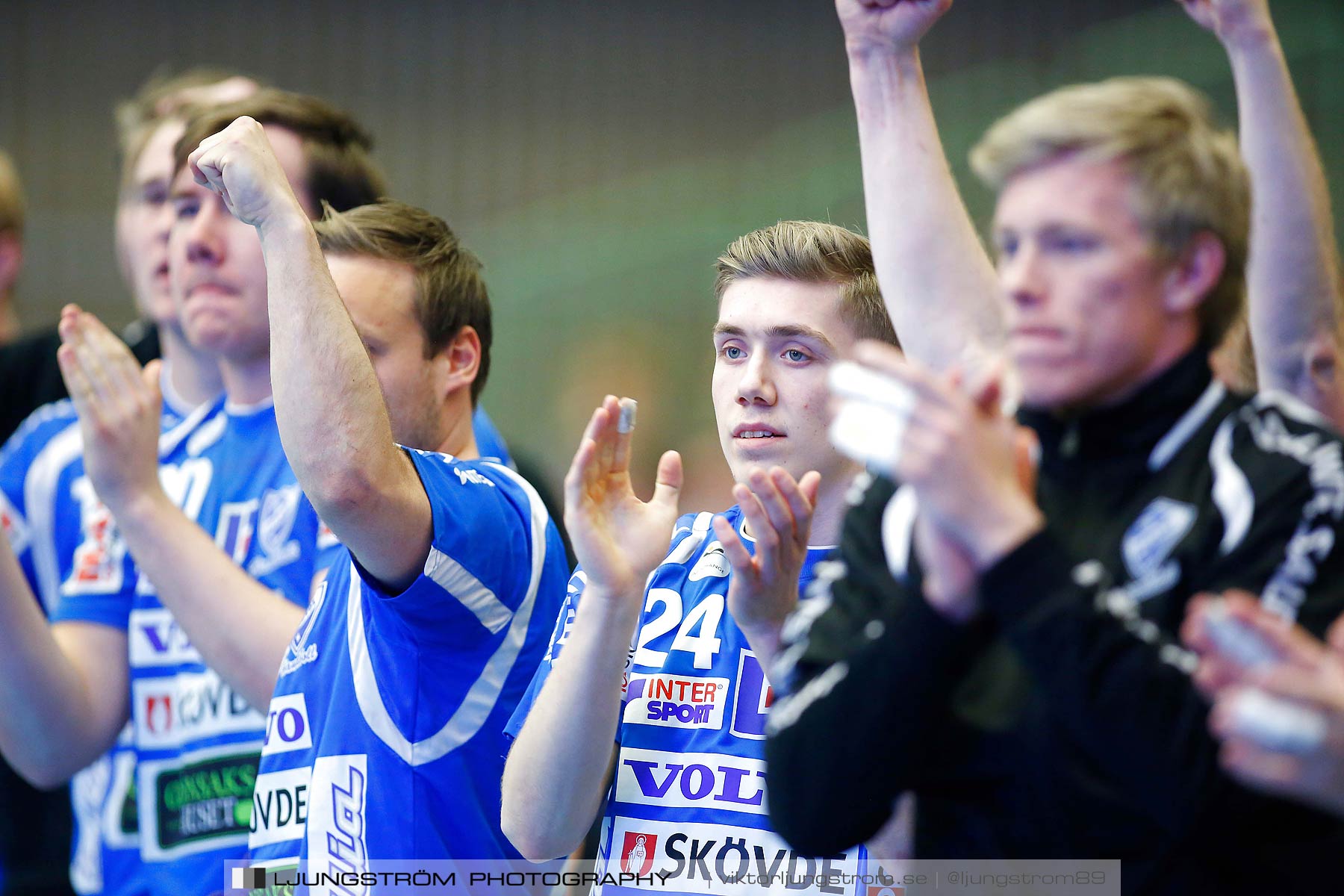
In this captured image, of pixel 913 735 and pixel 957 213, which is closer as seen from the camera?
pixel 913 735

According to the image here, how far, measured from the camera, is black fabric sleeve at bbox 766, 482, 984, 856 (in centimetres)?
141

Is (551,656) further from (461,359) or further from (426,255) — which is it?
(426,255)

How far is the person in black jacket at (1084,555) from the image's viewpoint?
4.36 feet

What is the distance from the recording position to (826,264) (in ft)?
7.88

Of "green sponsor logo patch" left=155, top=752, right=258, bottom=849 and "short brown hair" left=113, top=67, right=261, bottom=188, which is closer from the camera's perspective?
"green sponsor logo patch" left=155, top=752, right=258, bottom=849

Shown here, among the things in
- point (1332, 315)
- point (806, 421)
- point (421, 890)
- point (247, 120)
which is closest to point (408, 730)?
point (421, 890)

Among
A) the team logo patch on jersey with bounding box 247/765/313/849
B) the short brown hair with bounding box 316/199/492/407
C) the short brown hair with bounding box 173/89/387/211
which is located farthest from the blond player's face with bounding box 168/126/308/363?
the team logo patch on jersey with bounding box 247/765/313/849

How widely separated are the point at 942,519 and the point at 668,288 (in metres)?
6.58

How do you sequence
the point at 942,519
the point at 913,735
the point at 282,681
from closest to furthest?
the point at 942,519, the point at 913,735, the point at 282,681

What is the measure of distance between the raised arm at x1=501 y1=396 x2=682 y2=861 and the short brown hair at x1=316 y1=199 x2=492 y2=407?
769mm

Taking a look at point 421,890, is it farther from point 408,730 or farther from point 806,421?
point 806,421

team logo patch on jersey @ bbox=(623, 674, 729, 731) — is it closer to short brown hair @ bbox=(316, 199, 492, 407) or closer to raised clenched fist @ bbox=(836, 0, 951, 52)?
short brown hair @ bbox=(316, 199, 492, 407)

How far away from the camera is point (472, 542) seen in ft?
7.75

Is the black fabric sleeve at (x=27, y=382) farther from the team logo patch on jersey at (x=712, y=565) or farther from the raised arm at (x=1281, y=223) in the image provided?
the raised arm at (x=1281, y=223)
